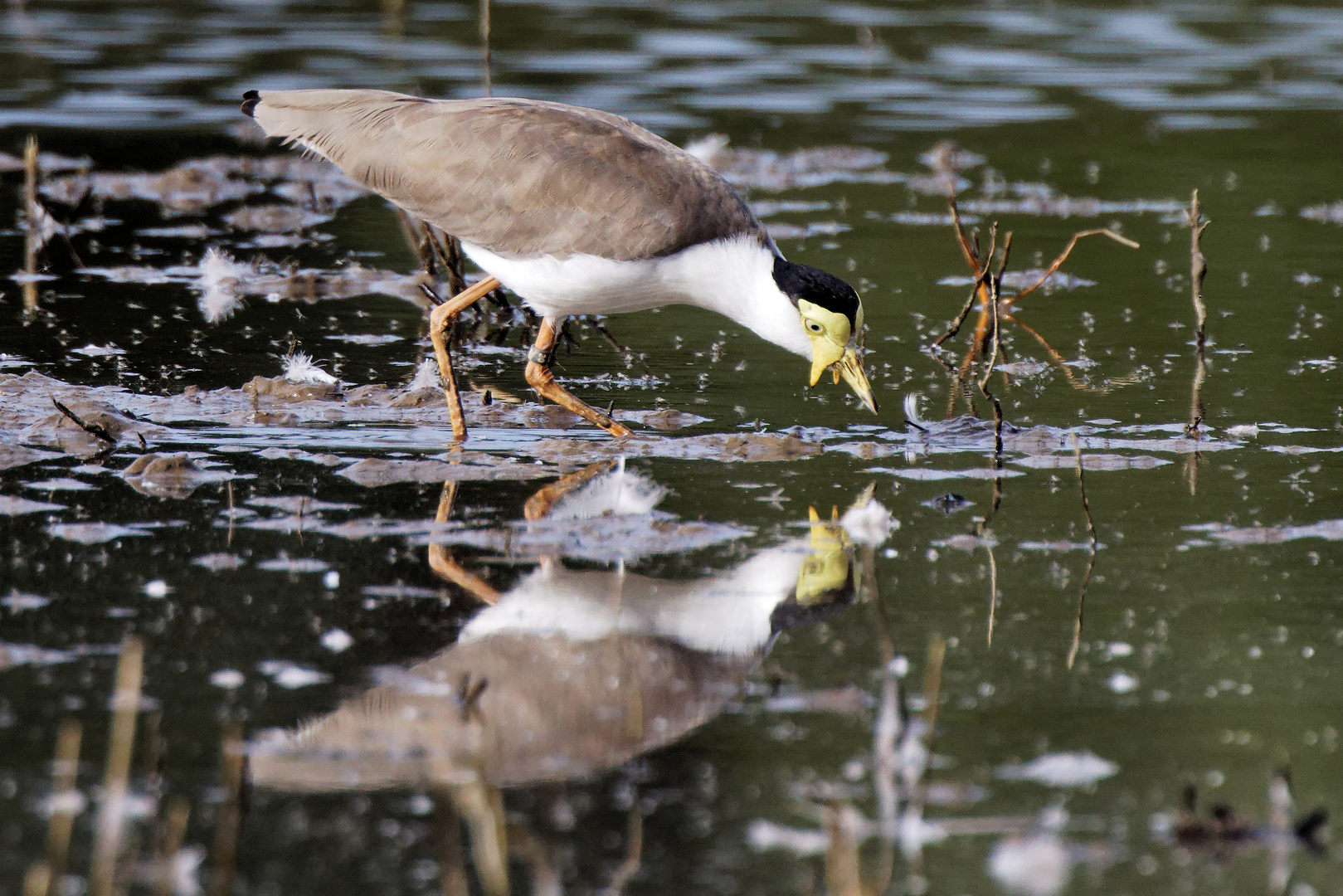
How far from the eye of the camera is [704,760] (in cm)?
397

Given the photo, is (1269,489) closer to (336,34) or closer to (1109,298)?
(1109,298)

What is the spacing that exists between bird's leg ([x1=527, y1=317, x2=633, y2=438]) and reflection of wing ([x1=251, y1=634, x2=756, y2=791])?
2.33 metres

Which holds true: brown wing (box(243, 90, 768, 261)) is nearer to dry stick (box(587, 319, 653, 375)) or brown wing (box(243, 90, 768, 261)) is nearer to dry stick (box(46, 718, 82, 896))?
dry stick (box(587, 319, 653, 375))

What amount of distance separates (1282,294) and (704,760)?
6715 mm

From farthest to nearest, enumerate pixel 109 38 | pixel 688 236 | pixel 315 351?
pixel 109 38 → pixel 315 351 → pixel 688 236

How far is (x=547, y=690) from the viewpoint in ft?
14.1

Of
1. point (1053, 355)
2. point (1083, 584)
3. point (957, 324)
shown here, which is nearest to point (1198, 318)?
point (1053, 355)

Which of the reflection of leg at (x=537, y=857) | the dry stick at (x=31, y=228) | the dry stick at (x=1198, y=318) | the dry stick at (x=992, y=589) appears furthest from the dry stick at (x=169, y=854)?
the dry stick at (x=31, y=228)

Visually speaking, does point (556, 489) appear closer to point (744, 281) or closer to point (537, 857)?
point (744, 281)

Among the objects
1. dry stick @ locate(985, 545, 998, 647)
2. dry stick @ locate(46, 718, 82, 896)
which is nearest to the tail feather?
dry stick @ locate(985, 545, 998, 647)

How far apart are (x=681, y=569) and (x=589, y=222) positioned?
1833 mm

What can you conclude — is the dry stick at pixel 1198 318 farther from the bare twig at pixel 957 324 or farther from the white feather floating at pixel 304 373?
the white feather floating at pixel 304 373

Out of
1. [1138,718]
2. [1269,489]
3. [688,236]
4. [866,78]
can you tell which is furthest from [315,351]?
[866,78]

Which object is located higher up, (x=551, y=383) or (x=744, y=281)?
(x=744, y=281)
